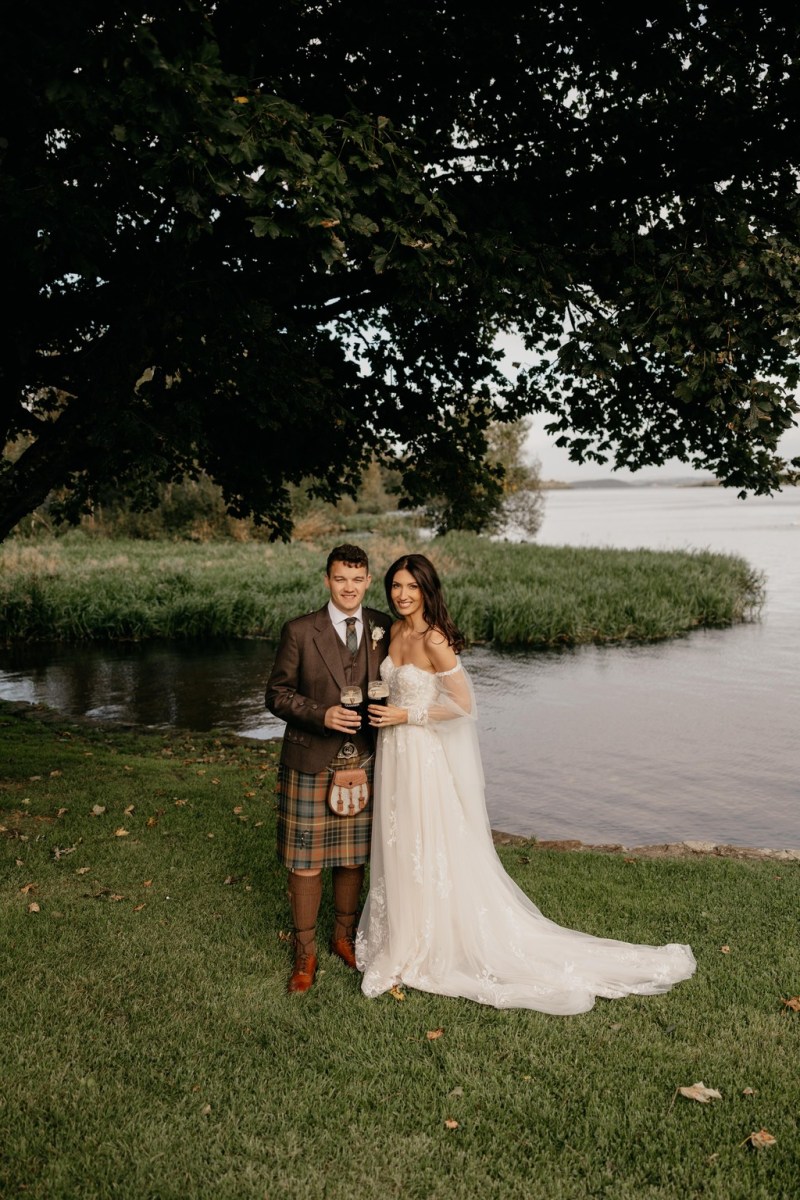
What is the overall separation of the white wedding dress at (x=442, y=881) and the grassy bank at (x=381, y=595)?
1899 cm

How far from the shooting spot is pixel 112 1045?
480 cm

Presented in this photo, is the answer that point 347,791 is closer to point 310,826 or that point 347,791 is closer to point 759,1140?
point 310,826

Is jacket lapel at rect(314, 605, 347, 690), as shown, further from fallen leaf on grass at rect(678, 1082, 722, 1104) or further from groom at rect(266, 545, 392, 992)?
fallen leaf on grass at rect(678, 1082, 722, 1104)

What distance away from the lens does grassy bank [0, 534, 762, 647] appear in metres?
25.0

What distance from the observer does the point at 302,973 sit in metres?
5.45

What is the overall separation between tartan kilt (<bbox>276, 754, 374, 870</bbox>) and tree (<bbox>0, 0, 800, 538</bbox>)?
3.21 meters

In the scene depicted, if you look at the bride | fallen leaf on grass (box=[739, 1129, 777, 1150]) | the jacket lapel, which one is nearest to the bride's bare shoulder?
the bride

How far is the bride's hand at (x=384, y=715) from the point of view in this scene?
5234 millimetres

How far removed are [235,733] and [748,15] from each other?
11796 mm

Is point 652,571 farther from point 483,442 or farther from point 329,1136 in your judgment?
point 329,1136

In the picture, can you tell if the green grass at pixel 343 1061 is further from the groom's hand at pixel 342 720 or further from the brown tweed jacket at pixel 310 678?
the groom's hand at pixel 342 720

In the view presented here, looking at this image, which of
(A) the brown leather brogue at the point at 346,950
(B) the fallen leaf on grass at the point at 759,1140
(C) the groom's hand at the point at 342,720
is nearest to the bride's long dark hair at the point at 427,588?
(C) the groom's hand at the point at 342,720

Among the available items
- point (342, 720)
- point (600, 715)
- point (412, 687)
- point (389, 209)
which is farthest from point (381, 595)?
point (342, 720)

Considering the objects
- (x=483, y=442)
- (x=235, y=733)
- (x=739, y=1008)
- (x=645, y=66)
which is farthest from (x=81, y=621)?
(x=739, y=1008)
